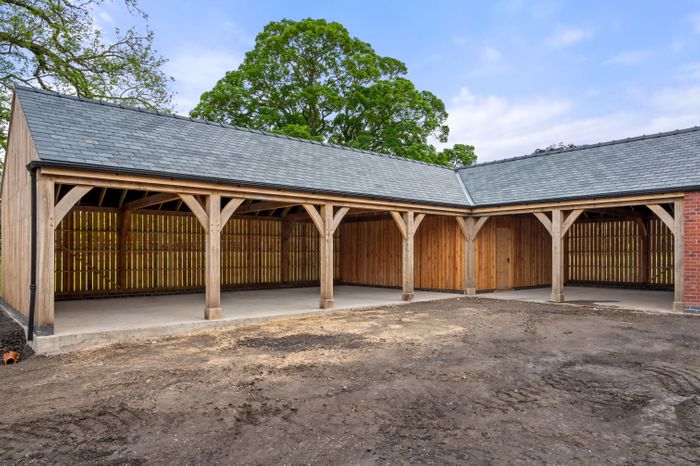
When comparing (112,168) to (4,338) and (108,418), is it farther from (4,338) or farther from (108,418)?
(108,418)

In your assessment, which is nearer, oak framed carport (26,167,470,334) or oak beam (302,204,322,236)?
oak framed carport (26,167,470,334)

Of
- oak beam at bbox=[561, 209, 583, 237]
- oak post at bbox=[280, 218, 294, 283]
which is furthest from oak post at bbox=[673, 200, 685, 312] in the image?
oak post at bbox=[280, 218, 294, 283]

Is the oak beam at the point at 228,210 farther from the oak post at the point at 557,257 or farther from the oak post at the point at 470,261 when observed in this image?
the oak post at the point at 557,257

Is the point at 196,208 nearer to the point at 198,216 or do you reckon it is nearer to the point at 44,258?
the point at 198,216

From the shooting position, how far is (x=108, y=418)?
3723mm

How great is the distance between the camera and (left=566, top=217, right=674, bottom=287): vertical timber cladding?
1427 cm

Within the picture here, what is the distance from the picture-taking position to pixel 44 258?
6277mm

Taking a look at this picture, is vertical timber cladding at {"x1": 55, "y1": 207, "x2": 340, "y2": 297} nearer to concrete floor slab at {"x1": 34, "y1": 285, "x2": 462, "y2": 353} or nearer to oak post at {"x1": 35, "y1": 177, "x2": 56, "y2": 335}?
concrete floor slab at {"x1": 34, "y1": 285, "x2": 462, "y2": 353}

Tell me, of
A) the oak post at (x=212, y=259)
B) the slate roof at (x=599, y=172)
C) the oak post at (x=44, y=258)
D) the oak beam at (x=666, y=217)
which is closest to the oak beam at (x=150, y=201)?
the oak post at (x=212, y=259)

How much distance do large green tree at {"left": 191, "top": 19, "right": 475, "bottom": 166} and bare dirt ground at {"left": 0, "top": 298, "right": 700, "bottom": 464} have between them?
19.4 metres

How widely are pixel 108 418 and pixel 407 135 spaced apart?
24.0m

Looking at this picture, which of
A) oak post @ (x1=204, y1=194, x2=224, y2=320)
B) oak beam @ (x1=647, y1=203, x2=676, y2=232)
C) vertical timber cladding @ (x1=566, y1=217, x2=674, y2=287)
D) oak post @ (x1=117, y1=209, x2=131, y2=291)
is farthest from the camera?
vertical timber cladding @ (x1=566, y1=217, x2=674, y2=287)

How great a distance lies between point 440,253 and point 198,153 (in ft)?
26.1

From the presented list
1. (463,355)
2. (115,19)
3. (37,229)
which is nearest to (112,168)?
Result: (37,229)
